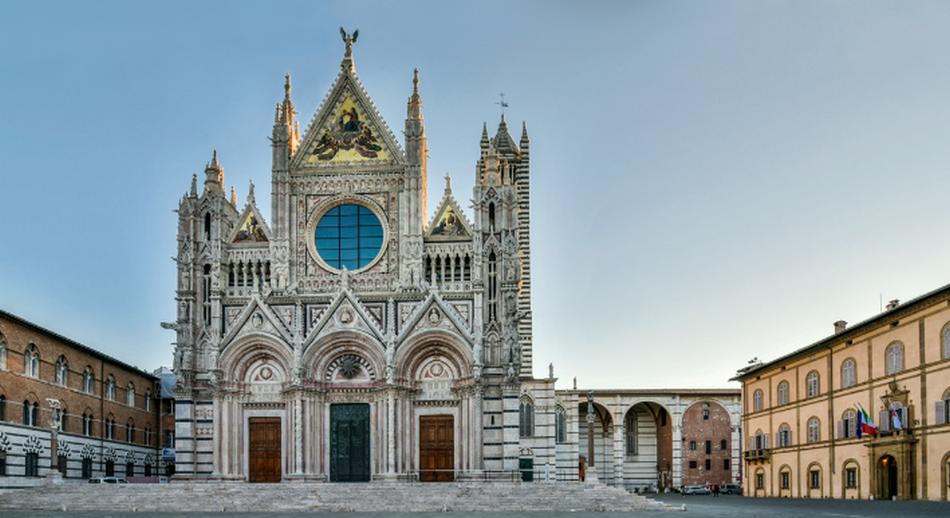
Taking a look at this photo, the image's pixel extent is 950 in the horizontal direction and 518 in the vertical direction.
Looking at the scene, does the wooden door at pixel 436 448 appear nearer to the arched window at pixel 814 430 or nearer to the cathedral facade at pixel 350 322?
the cathedral facade at pixel 350 322

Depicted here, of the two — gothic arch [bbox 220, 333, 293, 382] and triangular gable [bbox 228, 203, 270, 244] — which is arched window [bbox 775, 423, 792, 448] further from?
triangular gable [bbox 228, 203, 270, 244]

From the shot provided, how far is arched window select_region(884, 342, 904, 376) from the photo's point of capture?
4956 cm

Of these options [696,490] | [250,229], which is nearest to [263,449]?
[250,229]

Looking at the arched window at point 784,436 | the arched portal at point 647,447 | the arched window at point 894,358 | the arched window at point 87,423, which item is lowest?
the arched portal at point 647,447

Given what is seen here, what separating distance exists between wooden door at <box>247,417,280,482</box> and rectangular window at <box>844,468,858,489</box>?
98.2ft

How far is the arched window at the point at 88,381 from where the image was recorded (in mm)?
58469

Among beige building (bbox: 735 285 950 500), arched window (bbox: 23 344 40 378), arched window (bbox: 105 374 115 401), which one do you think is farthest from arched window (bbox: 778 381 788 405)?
arched window (bbox: 23 344 40 378)

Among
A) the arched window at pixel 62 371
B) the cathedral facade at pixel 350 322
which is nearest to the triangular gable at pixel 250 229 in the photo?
the cathedral facade at pixel 350 322

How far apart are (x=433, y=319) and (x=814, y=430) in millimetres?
24528

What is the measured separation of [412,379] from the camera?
174 feet

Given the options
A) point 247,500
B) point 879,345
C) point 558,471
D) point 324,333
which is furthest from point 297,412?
point 558,471

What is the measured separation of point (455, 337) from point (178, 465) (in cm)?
1517

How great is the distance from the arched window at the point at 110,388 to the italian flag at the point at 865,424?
4190cm

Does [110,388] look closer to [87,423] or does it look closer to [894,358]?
[87,423]
